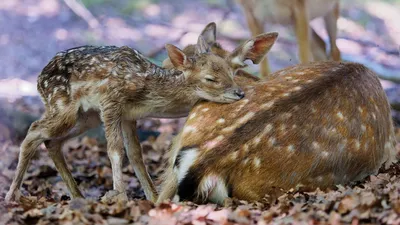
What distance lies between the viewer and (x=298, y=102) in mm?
5574

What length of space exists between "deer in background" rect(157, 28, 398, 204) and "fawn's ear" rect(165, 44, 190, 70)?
1.24ft

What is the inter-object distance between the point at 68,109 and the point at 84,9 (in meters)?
10.8

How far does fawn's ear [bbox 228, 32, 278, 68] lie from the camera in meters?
6.04

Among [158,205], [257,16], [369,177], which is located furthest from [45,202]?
[257,16]

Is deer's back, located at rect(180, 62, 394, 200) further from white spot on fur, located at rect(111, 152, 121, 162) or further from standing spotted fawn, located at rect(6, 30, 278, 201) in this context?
white spot on fur, located at rect(111, 152, 121, 162)

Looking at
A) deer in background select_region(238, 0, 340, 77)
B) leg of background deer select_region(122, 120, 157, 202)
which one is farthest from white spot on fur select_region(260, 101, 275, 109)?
deer in background select_region(238, 0, 340, 77)

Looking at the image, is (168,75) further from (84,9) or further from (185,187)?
(84,9)

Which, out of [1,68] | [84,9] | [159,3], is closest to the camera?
[1,68]

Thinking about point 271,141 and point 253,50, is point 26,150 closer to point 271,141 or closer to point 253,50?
point 253,50

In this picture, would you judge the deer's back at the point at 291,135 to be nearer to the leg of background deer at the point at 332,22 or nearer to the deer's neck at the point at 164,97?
the deer's neck at the point at 164,97

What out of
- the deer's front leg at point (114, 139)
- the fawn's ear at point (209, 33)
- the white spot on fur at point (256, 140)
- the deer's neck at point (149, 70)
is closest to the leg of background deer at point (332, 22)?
the fawn's ear at point (209, 33)

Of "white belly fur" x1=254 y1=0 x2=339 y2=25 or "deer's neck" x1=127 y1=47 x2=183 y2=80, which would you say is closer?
"deer's neck" x1=127 y1=47 x2=183 y2=80

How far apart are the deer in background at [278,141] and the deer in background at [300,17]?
3.81 meters

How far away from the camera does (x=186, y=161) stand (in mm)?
5336
